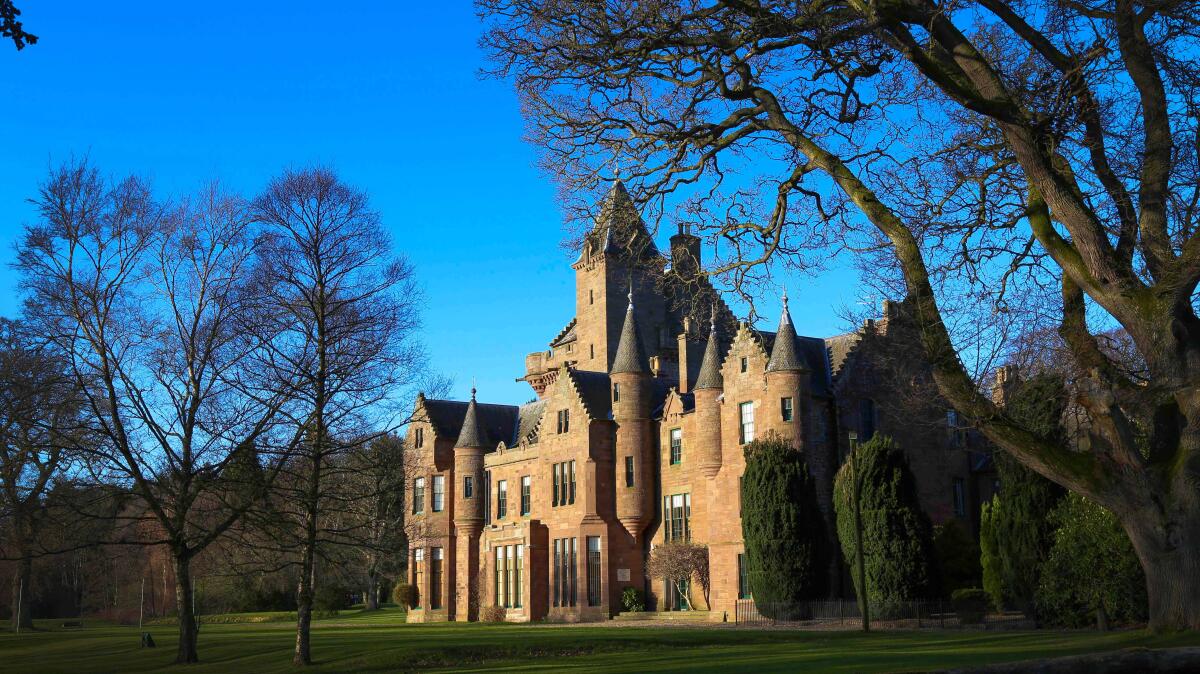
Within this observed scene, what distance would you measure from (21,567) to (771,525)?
3109 cm

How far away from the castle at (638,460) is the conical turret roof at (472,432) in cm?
10

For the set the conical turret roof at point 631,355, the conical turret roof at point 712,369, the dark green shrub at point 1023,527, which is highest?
the conical turret roof at point 631,355

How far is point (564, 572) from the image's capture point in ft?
159

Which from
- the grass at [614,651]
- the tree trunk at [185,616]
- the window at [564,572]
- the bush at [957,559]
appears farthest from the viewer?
the window at [564,572]

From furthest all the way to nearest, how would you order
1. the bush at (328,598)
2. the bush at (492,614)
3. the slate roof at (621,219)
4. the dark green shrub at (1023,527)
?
1. the bush at (328,598)
2. the bush at (492,614)
3. the dark green shrub at (1023,527)
4. the slate roof at (621,219)

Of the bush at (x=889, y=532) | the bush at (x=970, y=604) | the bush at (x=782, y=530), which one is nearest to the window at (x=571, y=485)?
the bush at (x=782, y=530)

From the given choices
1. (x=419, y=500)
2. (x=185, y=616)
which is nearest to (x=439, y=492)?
(x=419, y=500)

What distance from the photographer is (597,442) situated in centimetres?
4794

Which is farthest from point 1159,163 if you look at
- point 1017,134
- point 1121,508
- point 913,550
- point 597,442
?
point 597,442

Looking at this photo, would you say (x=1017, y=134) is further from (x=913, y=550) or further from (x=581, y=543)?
(x=581, y=543)

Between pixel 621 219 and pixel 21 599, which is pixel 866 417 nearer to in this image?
pixel 621 219

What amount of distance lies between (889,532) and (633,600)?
1444 centimetres

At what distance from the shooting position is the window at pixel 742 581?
40344 mm

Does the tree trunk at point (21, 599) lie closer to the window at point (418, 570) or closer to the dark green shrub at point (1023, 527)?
the window at point (418, 570)
